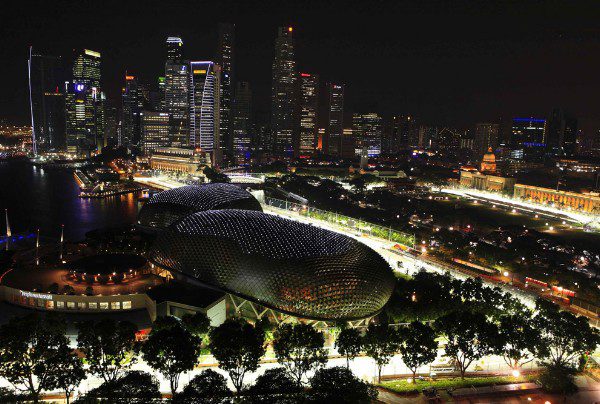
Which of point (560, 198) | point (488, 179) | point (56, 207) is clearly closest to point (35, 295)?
point (56, 207)

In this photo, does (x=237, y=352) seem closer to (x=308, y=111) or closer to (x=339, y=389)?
(x=339, y=389)

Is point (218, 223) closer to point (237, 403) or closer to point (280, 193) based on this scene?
point (237, 403)

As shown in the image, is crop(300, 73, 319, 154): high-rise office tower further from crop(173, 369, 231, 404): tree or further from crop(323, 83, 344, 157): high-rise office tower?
crop(173, 369, 231, 404): tree

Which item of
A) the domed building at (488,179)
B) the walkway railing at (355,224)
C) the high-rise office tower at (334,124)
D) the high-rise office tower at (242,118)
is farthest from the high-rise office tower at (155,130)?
the domed building at (488,179)

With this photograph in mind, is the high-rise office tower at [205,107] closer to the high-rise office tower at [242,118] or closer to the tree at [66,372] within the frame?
the high-rise office tower at [242,118]

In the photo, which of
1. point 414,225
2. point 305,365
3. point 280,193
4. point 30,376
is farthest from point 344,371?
point 280,193

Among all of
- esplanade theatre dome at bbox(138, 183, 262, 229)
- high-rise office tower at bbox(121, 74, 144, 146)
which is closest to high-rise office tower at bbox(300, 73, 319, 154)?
high-rise office tower at bbox(121, 74, 144, 146)
